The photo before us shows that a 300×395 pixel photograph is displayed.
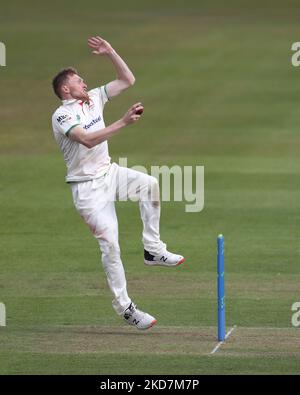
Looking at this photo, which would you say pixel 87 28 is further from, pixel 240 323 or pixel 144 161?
pixel 240 323

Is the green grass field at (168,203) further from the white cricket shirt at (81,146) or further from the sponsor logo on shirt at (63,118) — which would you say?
the sponsor logo on shirt at (63,118)

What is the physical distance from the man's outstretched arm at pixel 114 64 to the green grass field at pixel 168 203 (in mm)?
2566

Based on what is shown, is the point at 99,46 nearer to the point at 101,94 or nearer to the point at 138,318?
the point at 101,94

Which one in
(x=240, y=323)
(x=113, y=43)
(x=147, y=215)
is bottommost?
(x=240, y=323)

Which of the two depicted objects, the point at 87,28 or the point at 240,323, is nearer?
the point at 240,323

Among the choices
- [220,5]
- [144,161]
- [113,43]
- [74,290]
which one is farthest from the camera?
[220,5]

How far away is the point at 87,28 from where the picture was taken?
3912 cm

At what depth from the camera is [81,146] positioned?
12789 mm

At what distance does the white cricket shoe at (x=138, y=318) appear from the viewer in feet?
40.6

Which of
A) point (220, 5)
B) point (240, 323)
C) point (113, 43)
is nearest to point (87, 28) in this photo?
point (113, 43)

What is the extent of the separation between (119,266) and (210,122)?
16298 millimetres

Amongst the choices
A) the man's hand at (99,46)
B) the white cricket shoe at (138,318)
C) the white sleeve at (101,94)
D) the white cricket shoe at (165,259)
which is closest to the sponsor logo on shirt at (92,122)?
the white sleeve at (101,94)

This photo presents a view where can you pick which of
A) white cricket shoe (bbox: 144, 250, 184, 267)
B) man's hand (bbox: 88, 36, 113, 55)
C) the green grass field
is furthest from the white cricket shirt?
the green grass field

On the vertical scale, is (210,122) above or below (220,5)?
below
